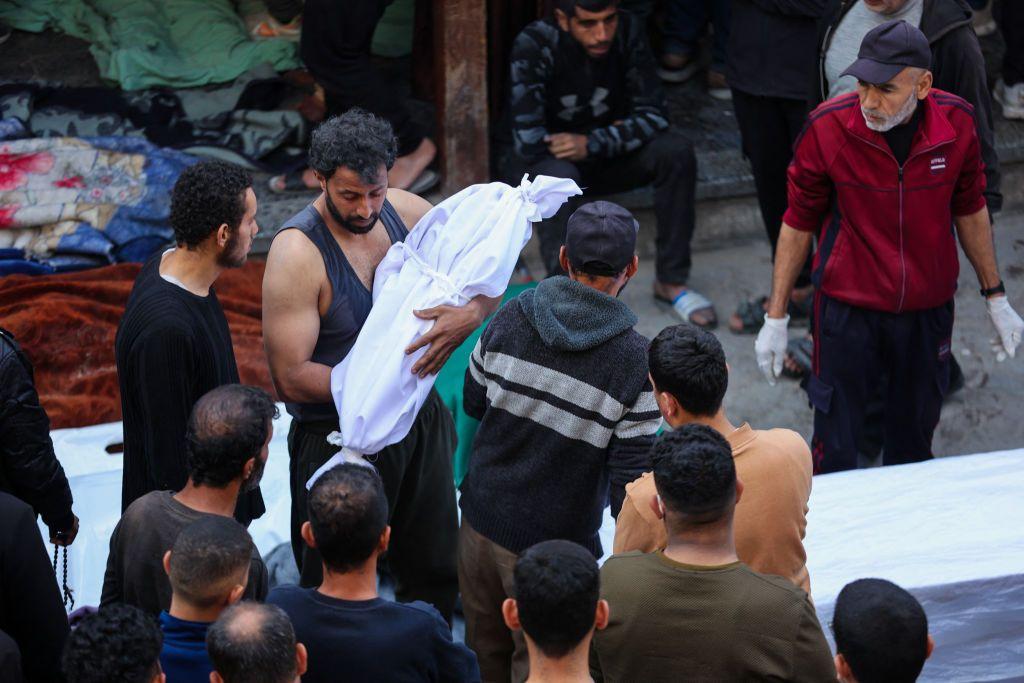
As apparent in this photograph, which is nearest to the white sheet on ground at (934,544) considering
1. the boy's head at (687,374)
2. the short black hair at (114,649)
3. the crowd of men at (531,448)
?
the crowd of men at (531,448)

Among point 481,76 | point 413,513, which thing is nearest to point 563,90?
point 481,76

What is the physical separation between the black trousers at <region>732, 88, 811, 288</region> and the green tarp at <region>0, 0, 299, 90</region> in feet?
9.33

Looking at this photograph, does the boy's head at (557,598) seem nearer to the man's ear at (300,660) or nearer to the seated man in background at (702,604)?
the seated man in background at (702,604)

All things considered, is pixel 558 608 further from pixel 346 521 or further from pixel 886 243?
pixel 886 243

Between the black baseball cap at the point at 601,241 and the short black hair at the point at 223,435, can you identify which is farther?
the black baseball cap at the point at 601,241

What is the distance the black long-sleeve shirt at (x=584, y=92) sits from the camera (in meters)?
5.48

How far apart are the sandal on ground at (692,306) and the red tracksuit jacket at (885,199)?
5.23 feet

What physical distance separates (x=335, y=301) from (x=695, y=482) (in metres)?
1.33

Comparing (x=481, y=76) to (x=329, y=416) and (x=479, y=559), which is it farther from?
(x=479, y=559)

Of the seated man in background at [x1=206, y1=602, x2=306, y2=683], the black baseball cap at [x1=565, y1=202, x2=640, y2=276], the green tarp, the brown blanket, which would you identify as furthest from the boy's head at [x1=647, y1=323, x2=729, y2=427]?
the green tarp

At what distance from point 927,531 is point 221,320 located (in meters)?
2.17

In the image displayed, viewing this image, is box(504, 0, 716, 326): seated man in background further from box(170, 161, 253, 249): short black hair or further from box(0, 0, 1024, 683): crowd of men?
box(170, 161, 253, 249): short black hair

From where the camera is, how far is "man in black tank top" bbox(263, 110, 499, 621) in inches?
130

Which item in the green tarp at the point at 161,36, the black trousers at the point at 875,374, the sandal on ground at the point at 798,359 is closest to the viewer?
the black trousers at the point at 875,374
